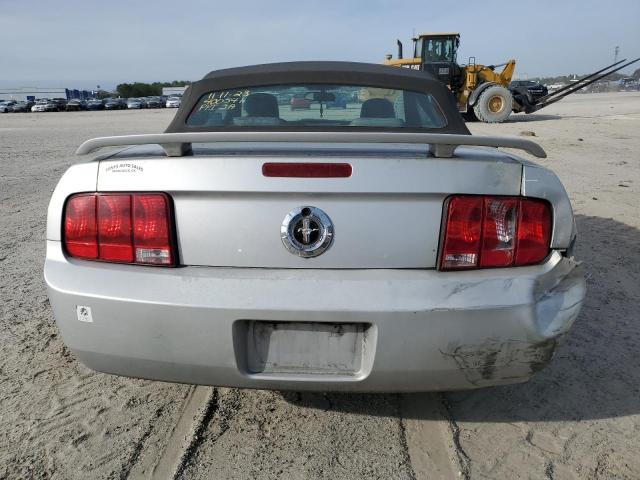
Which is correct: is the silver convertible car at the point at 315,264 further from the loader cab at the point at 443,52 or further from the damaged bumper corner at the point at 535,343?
the loader cab at the point at 443,52

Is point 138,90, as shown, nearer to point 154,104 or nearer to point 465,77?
point 154,104

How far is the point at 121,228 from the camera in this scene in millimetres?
1958

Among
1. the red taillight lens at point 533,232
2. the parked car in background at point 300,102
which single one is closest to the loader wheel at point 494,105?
the parked car in background at point 300,102

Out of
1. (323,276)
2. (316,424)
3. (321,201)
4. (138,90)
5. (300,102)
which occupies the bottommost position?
(138,90)

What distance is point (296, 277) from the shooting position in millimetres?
1863

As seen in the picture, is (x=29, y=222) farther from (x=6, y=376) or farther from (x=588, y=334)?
(x=588, y=334)

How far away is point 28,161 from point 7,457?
10.7m

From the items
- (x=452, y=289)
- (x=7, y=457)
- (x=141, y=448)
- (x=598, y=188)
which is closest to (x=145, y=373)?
(x=141, y=448)

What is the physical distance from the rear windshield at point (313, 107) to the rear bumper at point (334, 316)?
124 cm

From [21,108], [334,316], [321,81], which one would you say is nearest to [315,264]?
[334,316]

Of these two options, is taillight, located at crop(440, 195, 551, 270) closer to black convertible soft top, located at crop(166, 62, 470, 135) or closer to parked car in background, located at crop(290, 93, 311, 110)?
black convertible soft top, located at crop(166, 62, 470, 135)

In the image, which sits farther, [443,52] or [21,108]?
[21,108]

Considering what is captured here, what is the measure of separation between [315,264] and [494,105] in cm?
2002

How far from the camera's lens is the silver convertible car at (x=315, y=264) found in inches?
72.5
